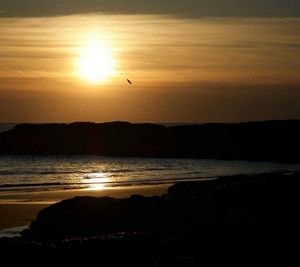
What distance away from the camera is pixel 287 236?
16281 mm

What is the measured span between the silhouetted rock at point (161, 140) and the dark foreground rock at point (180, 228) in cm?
6480

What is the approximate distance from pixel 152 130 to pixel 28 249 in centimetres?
10444

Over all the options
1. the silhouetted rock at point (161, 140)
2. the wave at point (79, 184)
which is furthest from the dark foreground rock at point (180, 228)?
the silhouetted rock at point (161, 140)

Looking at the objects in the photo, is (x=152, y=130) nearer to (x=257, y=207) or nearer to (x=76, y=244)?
(x=257, y=207)

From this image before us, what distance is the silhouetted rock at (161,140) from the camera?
97438 mm

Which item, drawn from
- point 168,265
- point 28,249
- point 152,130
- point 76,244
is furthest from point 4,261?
point 152,130

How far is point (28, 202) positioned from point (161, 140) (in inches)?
3013

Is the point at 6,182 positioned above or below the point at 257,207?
above

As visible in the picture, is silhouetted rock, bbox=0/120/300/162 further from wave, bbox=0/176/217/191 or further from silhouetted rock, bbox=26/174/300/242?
silhouetted rock, bbox=26/174/300/242

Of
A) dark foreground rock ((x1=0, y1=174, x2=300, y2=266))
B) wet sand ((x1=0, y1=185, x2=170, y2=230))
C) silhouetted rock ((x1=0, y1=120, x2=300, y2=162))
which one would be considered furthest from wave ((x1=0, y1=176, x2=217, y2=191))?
silhouetted rock ((x1=0, y1=120, x2=300, y2=162))

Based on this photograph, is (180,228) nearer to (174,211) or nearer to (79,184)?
(174,211)

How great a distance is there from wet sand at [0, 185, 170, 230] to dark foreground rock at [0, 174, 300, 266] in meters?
3.77

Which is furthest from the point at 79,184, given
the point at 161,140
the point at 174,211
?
the point at 161,140

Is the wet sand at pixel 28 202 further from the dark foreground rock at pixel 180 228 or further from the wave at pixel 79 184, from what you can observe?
the wave at pixel 79 184
